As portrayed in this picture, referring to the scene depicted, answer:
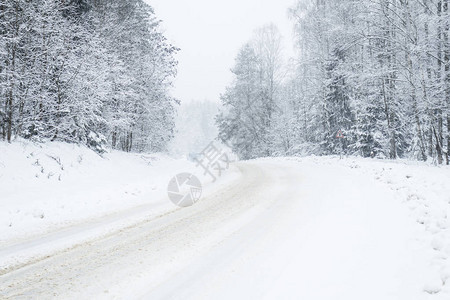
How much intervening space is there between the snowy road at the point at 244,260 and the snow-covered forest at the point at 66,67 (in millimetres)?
8774

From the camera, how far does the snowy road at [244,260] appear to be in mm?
3102

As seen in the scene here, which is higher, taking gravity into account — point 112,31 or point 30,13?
point 112,31

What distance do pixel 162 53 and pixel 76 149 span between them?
1149 centimetres

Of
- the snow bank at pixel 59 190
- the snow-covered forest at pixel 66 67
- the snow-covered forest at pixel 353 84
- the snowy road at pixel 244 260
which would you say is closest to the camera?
the snowy road at pixel 244 260

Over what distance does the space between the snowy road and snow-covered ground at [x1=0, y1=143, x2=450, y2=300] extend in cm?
2

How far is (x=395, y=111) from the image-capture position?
19.3m

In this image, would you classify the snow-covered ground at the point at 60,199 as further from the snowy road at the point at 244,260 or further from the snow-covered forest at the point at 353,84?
the snow-covered forest at the point at 353,84

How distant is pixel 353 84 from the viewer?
63.8 ft

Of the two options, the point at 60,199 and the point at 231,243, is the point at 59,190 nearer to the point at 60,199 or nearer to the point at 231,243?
the point at 60,199

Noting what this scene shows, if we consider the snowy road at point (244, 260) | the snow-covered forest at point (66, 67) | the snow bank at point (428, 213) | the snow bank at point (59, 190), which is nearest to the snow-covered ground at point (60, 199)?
the snow bank at point (59, 190)

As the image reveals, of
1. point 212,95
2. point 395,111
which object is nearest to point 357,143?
point 395,111

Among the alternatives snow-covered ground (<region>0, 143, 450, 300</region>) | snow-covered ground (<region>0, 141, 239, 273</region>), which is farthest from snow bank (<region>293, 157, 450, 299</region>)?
snow-covered ground (<region>0, 141, 239, 273</region>)

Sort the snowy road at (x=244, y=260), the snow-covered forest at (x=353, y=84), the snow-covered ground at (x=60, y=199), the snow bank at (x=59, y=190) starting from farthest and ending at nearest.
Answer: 1. the snow-covered forest at (x=353, y=84)
2. the snow bank at (x=59, y=190)
3. the snow-covered ground at (x=60, y=199)
4. the snowy road at (x=244, y=260)

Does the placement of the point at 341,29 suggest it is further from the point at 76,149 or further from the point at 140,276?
the point at 140,276
